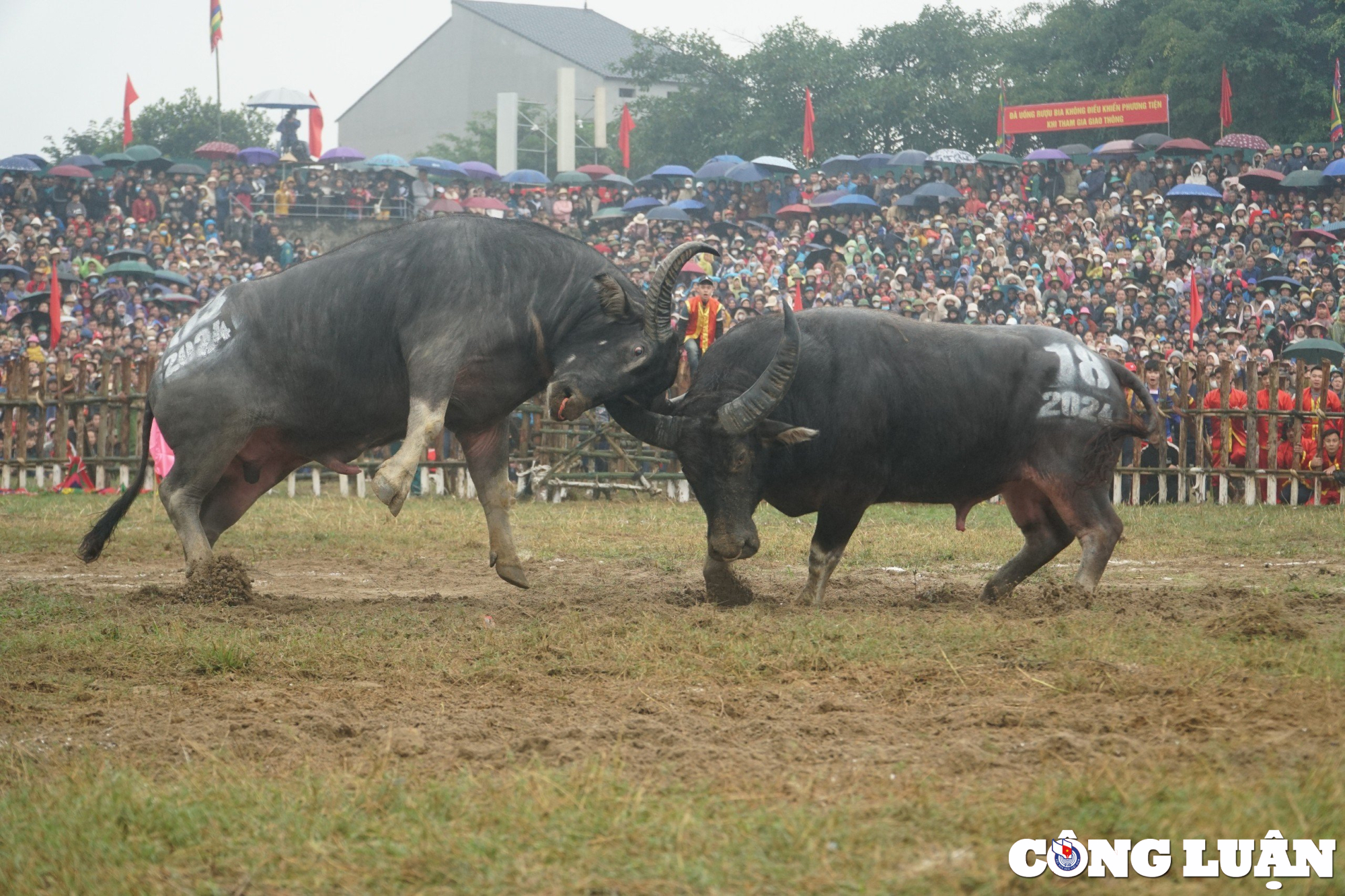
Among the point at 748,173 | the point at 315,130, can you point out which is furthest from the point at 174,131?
the point at 748,173

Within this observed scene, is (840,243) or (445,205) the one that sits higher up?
(445,205)

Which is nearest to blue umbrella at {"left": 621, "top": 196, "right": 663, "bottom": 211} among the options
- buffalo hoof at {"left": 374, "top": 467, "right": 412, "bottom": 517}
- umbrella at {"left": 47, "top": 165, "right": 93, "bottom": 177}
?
umbrella at {"left": 47, "top": 165, "right": 93, "bottom": 177}

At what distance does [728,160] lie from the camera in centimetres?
3025

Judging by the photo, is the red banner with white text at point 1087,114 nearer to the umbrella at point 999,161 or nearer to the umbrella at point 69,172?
the umbrella at point 999,161

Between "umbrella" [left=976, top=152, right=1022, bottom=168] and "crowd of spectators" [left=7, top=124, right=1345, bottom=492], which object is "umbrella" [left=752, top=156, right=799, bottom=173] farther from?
"umbrella" [left=976, top=152, right=1022, bottom=168]

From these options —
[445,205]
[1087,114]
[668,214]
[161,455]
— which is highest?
[1087,114]

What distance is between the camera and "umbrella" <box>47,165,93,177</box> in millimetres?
27938

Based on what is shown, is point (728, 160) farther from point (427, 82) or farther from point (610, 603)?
point (427, 82)

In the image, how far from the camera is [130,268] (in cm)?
2430

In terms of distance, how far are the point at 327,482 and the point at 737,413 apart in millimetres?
11658

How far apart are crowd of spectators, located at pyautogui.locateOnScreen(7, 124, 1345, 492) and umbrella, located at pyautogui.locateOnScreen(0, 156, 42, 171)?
25 cm

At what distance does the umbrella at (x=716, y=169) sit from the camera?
96.4 ft

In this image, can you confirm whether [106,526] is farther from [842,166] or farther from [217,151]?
[217,151]
